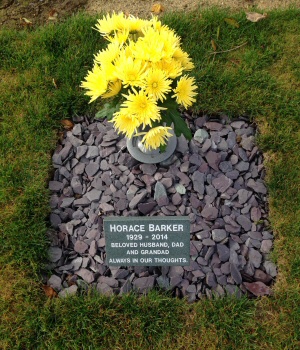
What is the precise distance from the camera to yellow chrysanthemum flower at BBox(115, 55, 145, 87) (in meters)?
2.13

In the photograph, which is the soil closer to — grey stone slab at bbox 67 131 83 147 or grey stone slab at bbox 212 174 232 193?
grey stone slab at bbox 67 131 83 147

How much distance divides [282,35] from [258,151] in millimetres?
1285

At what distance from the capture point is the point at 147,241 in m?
2.43

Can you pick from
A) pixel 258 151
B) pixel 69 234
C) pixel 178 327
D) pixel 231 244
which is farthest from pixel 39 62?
pixel 178 327

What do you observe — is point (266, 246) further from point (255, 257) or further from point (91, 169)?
point (91, 169)

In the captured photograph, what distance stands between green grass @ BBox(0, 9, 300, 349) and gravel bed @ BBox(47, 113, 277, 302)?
3.6 inches

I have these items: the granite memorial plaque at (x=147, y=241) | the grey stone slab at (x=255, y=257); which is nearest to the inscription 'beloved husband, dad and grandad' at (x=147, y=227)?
the granite memorial plaque at (x=147, y=241)

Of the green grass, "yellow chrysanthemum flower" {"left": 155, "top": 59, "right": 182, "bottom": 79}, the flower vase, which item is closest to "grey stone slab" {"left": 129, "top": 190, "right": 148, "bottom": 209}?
the flower vase

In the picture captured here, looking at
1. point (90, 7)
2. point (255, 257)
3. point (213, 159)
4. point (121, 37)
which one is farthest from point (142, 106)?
point (90, 7)

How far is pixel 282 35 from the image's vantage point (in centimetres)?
380

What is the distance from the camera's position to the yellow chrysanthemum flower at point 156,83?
216 cm

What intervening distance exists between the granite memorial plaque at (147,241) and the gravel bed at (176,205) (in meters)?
0.22

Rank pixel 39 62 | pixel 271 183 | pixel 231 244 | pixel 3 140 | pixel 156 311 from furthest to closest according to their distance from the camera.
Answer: pixel 39 62 < pixel 3 140 < pixel 271 183 < pixel 231 244 < pixel 156 311

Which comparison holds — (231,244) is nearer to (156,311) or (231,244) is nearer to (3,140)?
(156,311)
